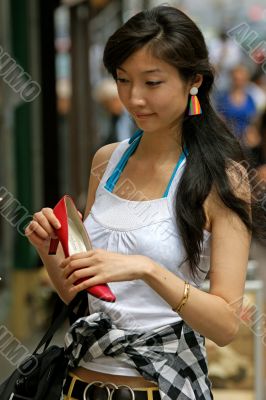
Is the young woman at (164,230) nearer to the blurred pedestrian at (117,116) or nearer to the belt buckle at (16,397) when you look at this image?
the belt buckle at (16,397)

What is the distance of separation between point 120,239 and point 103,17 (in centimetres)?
1306

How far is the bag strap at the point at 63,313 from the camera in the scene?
2600 mm

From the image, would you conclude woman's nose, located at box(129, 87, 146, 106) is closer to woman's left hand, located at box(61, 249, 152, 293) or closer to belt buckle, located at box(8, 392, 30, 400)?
woman's left hand, located at box(61, 249, 152, 293)

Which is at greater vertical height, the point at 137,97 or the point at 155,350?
the point at 137,97

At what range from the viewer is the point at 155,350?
8.60 ft

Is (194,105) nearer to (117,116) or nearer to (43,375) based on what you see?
(43,375)

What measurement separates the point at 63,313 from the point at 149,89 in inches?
26.1

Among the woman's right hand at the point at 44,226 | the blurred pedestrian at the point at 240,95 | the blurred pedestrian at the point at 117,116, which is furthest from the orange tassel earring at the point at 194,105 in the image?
the blurred pedestrian at the point at 117,116

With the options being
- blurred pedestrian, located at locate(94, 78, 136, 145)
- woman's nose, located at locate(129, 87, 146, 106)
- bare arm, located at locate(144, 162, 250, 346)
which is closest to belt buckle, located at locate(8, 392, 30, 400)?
bare arm, located at locate(144, 162, 250, 346)

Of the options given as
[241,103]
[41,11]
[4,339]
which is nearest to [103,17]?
[241,103]

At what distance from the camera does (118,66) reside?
2.65 metres

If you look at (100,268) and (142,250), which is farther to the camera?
(142,250)

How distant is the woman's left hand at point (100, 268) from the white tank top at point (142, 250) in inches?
10.2

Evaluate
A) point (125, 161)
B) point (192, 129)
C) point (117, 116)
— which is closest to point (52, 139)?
point (117, 116)
